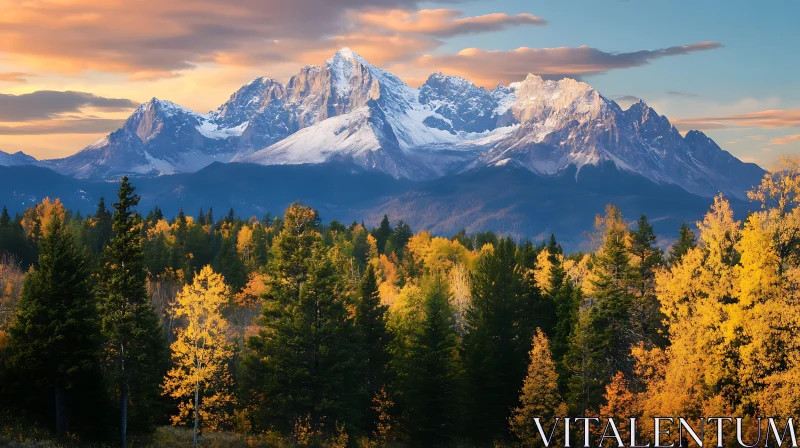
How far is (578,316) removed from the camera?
207 feet

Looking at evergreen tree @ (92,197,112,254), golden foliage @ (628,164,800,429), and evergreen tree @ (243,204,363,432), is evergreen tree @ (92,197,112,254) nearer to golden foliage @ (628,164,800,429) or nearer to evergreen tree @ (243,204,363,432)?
evergreen tree @ (243,204,363,432)

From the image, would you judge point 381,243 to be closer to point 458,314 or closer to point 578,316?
point 458,314

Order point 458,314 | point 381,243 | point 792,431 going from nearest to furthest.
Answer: point 792,431 < point 458,314 < point 381,243

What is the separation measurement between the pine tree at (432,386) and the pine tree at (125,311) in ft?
70.7

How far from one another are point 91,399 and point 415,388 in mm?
24975

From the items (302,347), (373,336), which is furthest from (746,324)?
(373,336)

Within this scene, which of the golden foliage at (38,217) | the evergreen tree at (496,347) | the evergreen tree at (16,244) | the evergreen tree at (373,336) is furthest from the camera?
the golden foliage at (38,217)

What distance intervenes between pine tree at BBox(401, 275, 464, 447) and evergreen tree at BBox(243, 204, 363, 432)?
5.97 metres

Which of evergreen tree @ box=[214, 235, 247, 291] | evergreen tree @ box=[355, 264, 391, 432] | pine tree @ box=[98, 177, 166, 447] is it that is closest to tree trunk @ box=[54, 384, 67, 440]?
pine tree @ box=[98, 177, 166, 447]

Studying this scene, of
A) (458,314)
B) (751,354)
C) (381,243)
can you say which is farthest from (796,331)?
(381,243)

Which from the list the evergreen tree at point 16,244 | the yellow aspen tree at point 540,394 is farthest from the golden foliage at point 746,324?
the evergreen tree at point 16,244

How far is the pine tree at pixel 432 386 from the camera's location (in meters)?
65.4

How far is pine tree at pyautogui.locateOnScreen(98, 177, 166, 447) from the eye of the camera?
165ft

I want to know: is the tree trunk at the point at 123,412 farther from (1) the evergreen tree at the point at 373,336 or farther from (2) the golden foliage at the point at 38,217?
(2) the golden foliage at the point at 38,217
